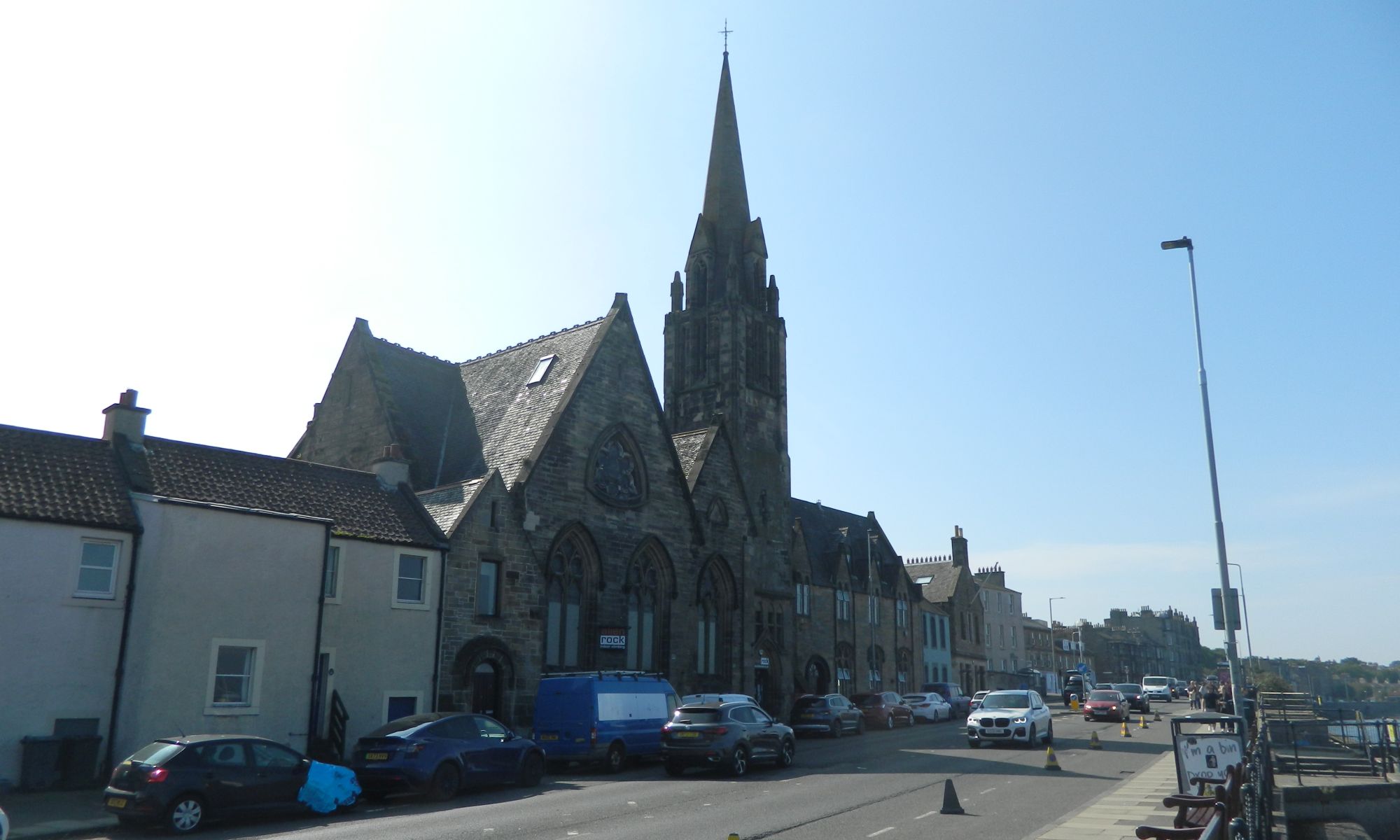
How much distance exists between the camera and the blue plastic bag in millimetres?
17328

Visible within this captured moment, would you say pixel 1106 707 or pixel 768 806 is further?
pixel 1106 707

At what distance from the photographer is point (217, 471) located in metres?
24.8

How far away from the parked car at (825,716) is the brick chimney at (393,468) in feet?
56.0

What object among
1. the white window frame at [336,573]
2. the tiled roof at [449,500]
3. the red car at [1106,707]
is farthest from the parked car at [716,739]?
the red car at [1106,707]

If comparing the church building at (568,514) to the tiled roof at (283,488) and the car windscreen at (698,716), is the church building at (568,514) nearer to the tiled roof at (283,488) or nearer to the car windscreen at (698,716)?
the tiled roof at (283,488)

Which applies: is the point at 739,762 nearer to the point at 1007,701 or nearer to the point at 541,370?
the point at 1007,701

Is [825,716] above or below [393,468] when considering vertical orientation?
below

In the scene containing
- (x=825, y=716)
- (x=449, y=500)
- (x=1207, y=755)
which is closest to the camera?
(x=1207, y=755)

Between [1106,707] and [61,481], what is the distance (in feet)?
129

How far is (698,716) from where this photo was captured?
2267 cm

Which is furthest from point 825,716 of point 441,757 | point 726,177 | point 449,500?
point 726,177

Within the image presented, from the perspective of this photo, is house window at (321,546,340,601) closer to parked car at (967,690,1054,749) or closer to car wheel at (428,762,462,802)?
car wheel at (428,762,462,802)

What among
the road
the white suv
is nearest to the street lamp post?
the road

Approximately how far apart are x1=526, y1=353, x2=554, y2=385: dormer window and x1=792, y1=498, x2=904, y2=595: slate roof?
81.2 ft
